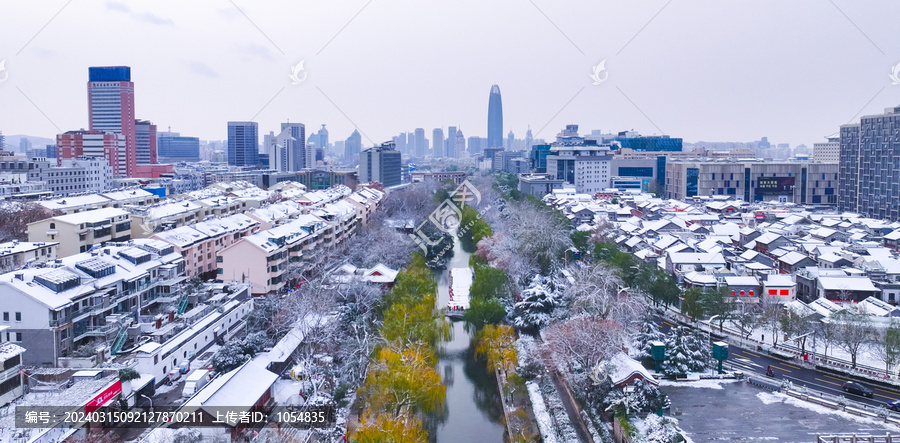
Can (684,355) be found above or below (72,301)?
below

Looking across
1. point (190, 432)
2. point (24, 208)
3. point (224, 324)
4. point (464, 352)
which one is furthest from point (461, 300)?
point (24, 208)

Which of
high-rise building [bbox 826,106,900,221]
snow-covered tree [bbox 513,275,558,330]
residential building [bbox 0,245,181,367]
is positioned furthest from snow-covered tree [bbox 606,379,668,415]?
high-rise building [bbox 826,106,900,221]

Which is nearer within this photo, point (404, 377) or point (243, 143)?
point (404, 377)

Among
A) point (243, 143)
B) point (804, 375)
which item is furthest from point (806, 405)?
point (243, 143)

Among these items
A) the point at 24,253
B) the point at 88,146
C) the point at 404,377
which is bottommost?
the point at 404,377

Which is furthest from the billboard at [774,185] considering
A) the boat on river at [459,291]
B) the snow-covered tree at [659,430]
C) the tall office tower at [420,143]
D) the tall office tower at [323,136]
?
the tall office tower at [420,143]

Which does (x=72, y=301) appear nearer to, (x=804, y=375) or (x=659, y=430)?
(x=659, y=430)

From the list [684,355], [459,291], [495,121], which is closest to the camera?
[684,355]

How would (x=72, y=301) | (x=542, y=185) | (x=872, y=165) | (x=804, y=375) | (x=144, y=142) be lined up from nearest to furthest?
(x=72, y=301)
(x=804, y=375)
(x=872, y=165)
(x=542, y=185)
(x=144, y=142)
